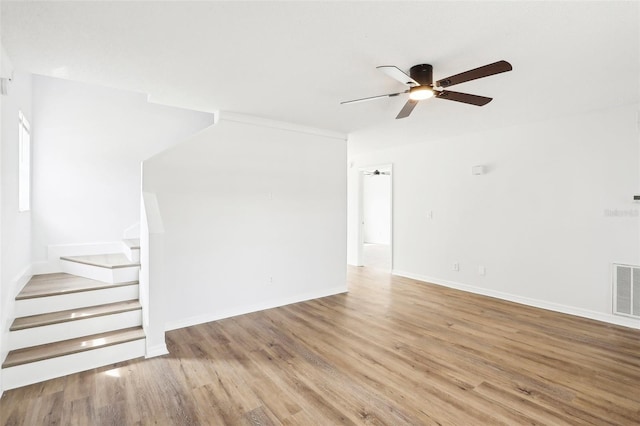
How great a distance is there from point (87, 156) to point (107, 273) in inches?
71.1

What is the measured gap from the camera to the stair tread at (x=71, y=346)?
7.93ft

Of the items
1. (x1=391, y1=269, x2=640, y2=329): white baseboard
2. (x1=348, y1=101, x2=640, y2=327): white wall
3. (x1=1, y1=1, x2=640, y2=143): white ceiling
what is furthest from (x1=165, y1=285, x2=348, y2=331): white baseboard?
(x1=1, y1=1, x2=640, y2=143): white ceiling

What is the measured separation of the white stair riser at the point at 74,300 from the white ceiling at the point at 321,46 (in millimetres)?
2044

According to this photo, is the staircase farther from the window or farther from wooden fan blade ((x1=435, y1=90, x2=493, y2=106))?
wooden fan blade ((x1=435, y1=90, x2=493, y2=106))

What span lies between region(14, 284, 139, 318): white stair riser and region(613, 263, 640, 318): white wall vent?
5.46 metres

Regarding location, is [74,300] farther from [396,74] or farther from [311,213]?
[396,74]

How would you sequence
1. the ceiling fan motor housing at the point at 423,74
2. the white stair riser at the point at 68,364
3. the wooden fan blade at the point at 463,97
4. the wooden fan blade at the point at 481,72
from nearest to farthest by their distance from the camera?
the wooden fan blade at the point at 481,72, the white stair riser at the point at 68,364, the ceiling fan motor housing at the point at 423,74, the wooden fan blade at the point at 463,97

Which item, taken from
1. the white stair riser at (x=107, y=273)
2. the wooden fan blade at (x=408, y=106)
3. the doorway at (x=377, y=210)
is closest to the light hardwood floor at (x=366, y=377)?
the white stair riser at (x=107, y=273)

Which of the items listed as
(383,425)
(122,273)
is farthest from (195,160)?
(383,425)

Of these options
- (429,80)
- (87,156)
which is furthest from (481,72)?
(87,156)

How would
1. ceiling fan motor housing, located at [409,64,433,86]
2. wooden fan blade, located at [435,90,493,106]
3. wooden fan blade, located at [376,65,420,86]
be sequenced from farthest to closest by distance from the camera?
wooden fan blade, located at [435,90,493,106]
ceiling fan motor housing, located at [409,64,433,86]
wooden fan blade, located at [376,65,420,86]

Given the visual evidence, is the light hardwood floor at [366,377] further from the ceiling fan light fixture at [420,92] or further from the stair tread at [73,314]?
the ceiling fan light fixture at [420,92]

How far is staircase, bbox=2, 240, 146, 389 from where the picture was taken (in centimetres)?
247

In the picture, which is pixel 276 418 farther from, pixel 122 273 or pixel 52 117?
pixel 52 117
